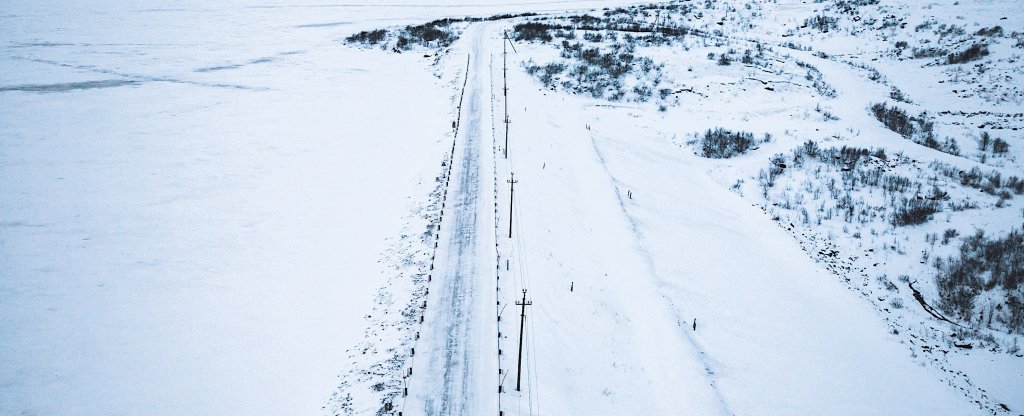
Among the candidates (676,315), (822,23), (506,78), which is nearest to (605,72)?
(506,78)

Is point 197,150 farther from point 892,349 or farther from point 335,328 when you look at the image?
point 892,349

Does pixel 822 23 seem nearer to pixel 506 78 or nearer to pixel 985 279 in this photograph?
pixel 506 78

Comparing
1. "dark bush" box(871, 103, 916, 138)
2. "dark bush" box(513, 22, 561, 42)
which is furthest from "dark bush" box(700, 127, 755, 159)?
"dark bush" box(513, 22, 561, 42)

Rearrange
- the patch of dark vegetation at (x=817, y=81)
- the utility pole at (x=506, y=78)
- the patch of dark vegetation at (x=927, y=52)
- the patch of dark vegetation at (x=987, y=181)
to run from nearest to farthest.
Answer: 1. the patch of dark vegetation at (x=987, y=181)
2. the utility pole at (x=506, y=78)
3. the patch of dark vegetation at (x=817, y=81)
4. the patch of dark vegetation at (x=927, y=52)

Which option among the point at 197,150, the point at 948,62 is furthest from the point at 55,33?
the point at 948,62

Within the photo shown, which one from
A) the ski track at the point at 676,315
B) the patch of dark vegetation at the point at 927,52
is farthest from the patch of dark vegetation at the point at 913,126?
the ski track at the point at 676,315

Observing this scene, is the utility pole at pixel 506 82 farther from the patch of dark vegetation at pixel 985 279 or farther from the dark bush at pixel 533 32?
the patch of dark vegetation at pixel 985 279

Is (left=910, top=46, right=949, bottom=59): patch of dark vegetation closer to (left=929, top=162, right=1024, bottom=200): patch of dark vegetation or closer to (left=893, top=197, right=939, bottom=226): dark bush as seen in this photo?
(left=929, top=162, right=1024, bottom=200): patch of dark vegetation
